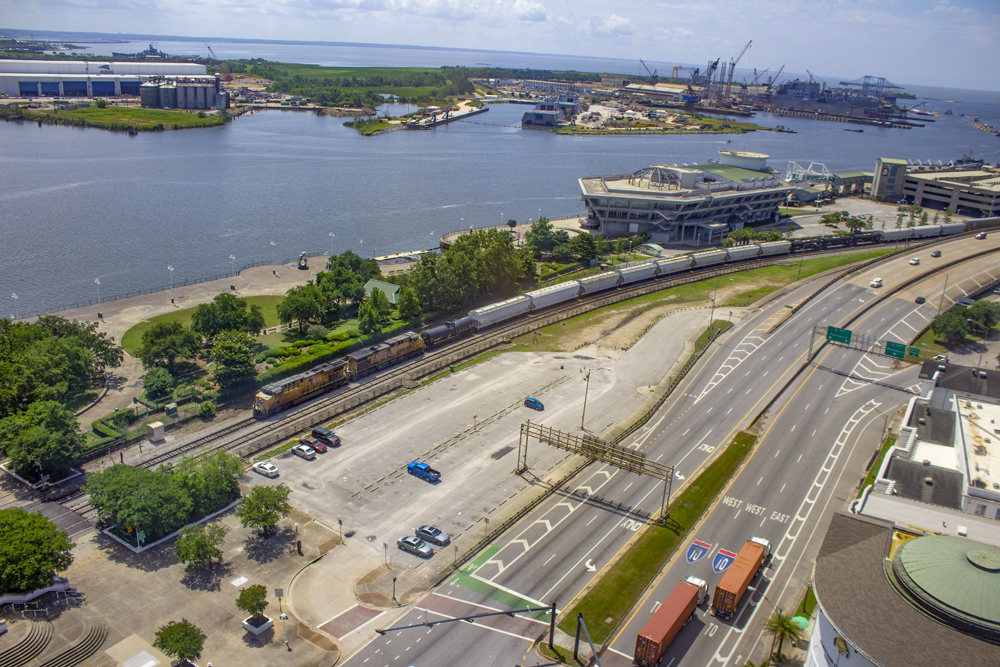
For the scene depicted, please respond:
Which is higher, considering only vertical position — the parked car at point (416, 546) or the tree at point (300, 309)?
the tree at point (300, 309)

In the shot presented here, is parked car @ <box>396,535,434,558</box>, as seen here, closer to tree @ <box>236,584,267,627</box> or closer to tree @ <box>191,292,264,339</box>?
tree @ <box>236,584,267,627</box>

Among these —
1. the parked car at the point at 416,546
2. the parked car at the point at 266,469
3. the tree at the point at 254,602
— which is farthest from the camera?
the parked car at the point at 266,469

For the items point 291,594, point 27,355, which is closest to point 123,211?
point 27,355

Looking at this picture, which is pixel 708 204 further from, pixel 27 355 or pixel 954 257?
pixel 27 355

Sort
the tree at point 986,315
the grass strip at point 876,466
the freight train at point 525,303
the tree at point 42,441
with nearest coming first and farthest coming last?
the tree at point 42,441 → the grass strip at point 876,466 → the freight train at point 525,303 → the tree at point 986,315

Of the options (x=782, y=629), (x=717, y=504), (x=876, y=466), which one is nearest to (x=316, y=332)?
(x=717, y=504)

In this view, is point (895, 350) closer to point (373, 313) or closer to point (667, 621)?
point (667, 621)

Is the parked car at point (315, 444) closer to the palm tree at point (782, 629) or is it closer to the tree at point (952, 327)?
the palm tree at point (782, 629)

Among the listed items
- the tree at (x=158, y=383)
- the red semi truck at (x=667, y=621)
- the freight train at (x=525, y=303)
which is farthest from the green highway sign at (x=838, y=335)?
the tree at (x=158, y=383)
